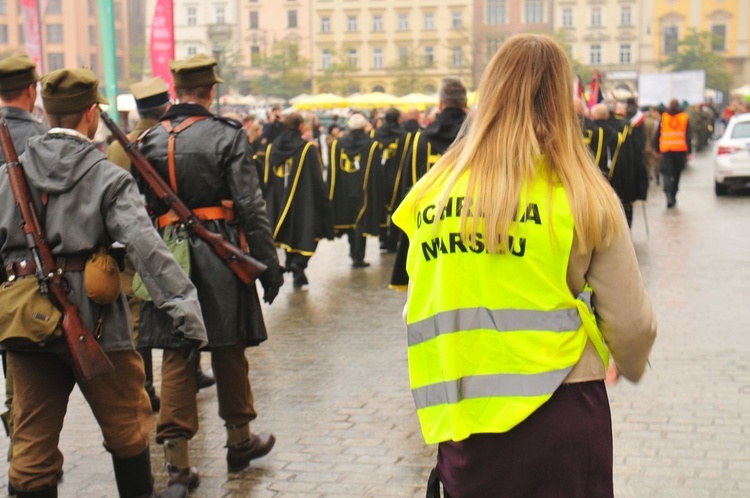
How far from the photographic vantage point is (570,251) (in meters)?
2.84

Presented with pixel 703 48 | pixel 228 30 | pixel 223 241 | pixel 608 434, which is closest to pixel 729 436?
pixel 223 241

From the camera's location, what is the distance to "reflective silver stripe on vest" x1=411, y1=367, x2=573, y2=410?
9.29 ft

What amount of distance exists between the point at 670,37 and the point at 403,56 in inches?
919

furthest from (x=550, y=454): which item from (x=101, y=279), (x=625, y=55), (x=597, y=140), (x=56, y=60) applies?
(x=625, y=55)

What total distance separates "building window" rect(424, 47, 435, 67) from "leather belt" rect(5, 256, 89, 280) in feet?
330

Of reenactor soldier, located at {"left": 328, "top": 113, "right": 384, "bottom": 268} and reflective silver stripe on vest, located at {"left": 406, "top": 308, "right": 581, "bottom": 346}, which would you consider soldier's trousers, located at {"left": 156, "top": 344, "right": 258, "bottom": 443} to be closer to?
reflective silver stripe on vest, located at {"left": 406, "top": 308, "right": 581, "bottom": 346}

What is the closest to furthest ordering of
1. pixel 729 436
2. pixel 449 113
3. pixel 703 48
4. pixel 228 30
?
pixel 729 436
pixel 449 113
pixel 703 48
pixel 228 30

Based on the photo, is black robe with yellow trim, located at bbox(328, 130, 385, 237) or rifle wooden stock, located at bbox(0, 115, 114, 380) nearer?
rifle wooden stock, located at bbox(0, 115, 114, 380)

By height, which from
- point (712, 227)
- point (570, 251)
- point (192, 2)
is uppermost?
point (192, 2)

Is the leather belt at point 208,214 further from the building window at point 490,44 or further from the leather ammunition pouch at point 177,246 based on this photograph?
the building window at point 490,44

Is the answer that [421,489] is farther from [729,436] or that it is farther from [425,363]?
[425,363]

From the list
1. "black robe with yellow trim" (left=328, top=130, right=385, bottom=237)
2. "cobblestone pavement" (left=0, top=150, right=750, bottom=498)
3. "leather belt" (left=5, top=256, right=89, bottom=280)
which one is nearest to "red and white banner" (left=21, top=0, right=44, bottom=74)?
"black robe with yellow trim" (left=328, top=130, right=385, bottom=237)

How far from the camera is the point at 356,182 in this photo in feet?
49.0

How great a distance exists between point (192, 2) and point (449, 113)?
351 ft
